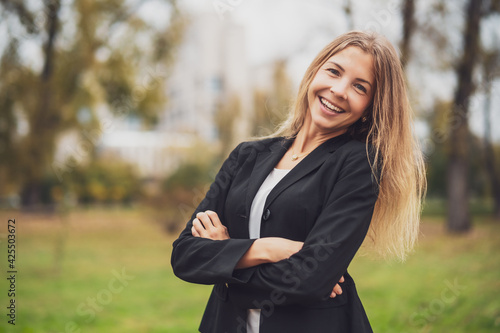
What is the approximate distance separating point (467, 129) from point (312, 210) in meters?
10.1

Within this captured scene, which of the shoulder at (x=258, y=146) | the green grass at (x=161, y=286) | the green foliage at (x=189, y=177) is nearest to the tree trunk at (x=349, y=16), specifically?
the green grass at (x=161, y=286)

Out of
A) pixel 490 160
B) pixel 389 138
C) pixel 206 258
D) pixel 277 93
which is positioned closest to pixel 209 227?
pixel 206 258

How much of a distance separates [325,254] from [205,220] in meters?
0.52

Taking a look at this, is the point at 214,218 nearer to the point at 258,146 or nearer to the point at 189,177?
the point at 258,146

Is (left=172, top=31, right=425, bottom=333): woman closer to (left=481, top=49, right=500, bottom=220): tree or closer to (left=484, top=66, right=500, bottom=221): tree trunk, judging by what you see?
(left=481, top=49, right=500, bottom=220): tree

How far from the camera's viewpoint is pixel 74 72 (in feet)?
39.9

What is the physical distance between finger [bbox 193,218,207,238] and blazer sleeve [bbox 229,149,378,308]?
231 mm

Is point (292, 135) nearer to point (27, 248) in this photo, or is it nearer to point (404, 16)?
point (404, 16)

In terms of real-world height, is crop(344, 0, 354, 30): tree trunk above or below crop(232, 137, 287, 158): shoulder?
above

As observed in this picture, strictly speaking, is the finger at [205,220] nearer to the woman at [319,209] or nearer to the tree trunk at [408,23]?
the woman at [319,209]

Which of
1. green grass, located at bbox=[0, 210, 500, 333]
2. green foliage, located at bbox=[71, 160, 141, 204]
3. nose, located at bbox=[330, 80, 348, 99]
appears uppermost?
nose, located at bbox=[330, 80, 348, 99]

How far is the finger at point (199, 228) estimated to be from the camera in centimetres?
186

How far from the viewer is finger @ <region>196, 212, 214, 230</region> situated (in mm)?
1881

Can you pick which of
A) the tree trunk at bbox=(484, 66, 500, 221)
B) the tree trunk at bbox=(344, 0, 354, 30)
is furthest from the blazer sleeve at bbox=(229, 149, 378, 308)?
the tree trunk at bbox=(484, 66, 500, 221)
